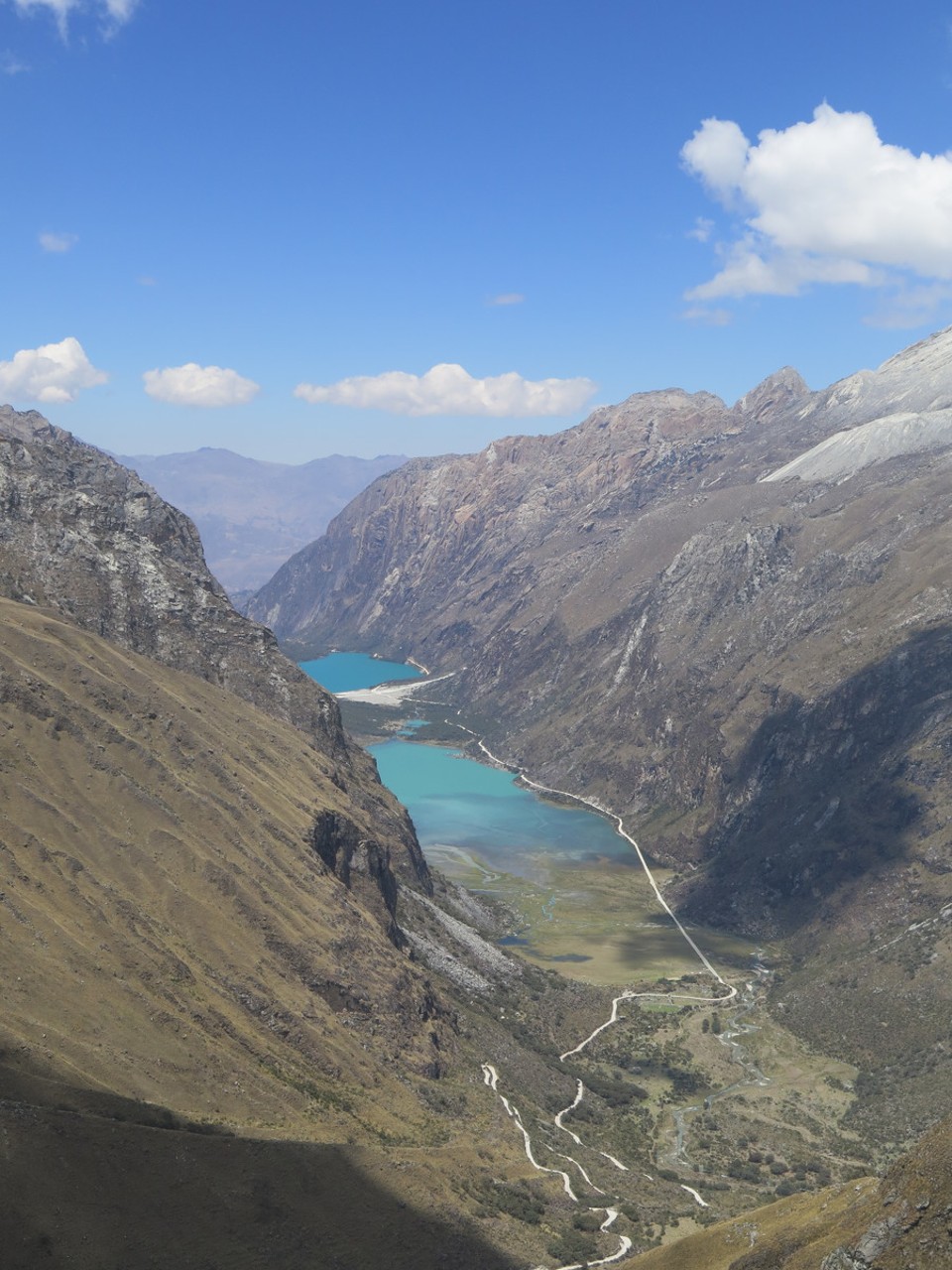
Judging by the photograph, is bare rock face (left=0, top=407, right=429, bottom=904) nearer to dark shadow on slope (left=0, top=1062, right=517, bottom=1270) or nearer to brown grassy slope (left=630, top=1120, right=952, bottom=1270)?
dark shadow on slope (left=0, top=1062, right=517, bottom=1270)

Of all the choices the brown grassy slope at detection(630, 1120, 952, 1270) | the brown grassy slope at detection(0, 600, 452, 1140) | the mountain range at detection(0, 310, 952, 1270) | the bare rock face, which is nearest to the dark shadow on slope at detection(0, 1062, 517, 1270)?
the mountain range at detection(0, 310, 952, 1270)

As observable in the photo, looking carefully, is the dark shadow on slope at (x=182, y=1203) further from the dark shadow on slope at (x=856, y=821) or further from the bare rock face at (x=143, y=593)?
the dark shadow on slope at (x=856, y=821)

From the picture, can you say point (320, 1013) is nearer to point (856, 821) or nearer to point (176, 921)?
point (176, 921)

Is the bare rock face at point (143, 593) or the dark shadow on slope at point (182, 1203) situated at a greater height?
the bare rock face at point (143, 593)

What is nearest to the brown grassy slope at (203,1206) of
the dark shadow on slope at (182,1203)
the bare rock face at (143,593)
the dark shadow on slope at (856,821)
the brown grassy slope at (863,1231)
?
the dark shadow on slope at (182,1203)

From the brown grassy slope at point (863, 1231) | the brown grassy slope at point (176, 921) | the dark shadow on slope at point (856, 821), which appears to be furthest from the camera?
the dark shadow on slope at point (856, 821)

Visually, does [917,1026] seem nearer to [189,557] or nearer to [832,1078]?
[832,1078]

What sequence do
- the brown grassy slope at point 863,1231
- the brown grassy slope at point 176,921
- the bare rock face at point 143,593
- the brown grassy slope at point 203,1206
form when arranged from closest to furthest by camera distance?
the brown grassy slope at point 863,1231
the brown grassy slope at point 203,1206
the brown grassy slope at point 176,921
the bare rock face at point 143,593

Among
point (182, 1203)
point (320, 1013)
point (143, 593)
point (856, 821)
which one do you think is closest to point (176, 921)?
point (320, 1013)

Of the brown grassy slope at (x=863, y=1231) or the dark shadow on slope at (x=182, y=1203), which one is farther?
the dark shadow on slope at (x=182, y=1203)
